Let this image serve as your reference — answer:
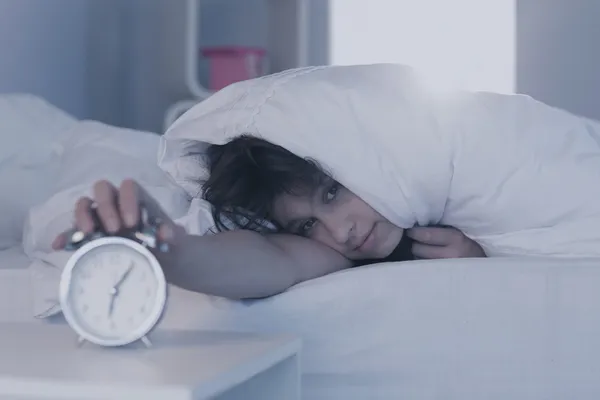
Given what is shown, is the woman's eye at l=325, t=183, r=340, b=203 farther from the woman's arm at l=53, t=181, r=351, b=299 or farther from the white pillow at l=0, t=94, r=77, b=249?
the white pillow at l=0, t=94, r=77, b=249

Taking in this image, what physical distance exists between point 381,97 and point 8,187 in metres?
0.71

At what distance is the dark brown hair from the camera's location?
3.31 ft

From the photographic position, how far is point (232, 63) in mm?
2297

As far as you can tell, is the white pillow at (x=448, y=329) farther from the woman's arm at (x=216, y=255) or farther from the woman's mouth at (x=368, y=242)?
the woman's mouth at (x=368, y=242)

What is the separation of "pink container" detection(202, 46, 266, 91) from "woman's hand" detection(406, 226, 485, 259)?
1.36 metres

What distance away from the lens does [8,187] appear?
135 cm

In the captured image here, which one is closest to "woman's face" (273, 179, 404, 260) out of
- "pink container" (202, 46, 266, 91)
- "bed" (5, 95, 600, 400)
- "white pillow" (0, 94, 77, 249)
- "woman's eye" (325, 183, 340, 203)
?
"woman's eye" (325, 183, 340, 203)

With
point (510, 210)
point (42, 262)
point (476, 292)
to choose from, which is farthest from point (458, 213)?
point (42, 262)

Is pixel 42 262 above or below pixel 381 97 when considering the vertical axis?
below

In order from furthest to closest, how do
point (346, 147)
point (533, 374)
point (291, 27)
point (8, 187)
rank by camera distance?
1. point (291, 27)
2. point (8, 187)
3. point (346, 147)
4. point (533, 374)

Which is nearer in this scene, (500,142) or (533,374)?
(533,374)

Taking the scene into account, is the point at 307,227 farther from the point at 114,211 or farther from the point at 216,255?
the point at 114,211

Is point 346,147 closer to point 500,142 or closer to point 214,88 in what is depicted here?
point 500,142

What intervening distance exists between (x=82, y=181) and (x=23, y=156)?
0.21m
